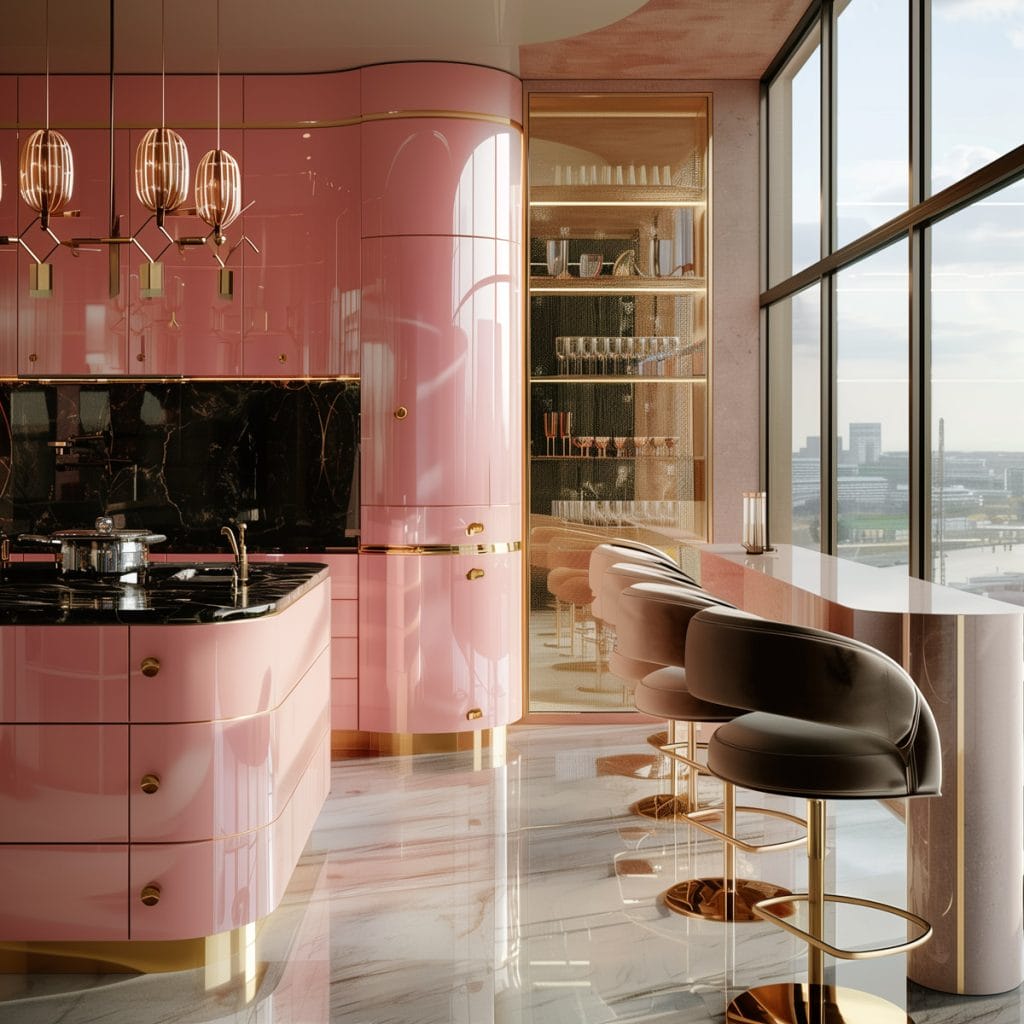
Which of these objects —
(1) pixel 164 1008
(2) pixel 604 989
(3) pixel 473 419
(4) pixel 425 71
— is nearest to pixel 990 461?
(2) pixel 604 989

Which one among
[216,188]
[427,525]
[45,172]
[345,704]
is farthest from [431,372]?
[45,172]

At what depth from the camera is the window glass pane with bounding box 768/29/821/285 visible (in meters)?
4.73

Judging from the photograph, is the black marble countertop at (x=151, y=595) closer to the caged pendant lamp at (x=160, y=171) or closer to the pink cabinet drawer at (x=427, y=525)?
the caged pendant lamp at (x=160, y=171)

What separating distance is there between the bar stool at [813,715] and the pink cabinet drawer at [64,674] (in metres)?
1.40

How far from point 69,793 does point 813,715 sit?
1.78 m

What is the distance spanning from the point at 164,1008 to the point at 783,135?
4.56m

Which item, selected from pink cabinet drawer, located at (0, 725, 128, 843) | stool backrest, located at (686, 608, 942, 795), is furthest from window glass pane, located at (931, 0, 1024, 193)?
pink cabinet drawer, located at (0, 725, 128, 843)

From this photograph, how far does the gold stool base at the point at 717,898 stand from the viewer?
309 cm

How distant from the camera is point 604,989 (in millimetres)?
2684

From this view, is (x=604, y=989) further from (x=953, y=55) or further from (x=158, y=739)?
(x=953, y=55)

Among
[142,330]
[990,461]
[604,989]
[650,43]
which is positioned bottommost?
[604,989]

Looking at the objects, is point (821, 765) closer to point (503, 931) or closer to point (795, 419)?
point (503, 931)

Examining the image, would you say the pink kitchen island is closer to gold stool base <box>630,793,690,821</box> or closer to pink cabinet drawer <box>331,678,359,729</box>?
gold stool base <box>630,793,690,821</box>

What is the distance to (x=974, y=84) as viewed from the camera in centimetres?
323
